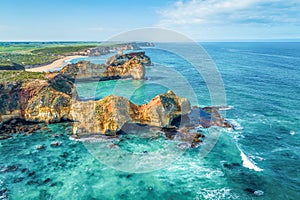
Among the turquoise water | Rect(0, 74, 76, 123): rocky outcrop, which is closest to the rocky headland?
Rect(0, 74, 76, 123): rocky outcrop

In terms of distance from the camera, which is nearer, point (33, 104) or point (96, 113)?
point (96, 113)

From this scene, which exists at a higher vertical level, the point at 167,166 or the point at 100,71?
the point at 100,71

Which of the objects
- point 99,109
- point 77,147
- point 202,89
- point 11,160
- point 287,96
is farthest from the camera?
point 202,89

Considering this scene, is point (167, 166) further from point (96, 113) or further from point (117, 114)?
point (96, 113)

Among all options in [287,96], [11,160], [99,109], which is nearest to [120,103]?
[99,109]

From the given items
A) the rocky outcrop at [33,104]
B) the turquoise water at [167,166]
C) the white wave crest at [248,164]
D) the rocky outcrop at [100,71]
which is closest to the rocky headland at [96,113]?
the rocky outcrop at [33,104]

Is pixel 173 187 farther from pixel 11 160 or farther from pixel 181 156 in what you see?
pixel 11 160

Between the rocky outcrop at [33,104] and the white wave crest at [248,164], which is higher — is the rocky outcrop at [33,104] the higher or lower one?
the higher one

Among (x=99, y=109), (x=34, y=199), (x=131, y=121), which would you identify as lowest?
(x=34, y=199)

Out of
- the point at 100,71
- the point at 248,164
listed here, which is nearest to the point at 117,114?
the point at 248,164

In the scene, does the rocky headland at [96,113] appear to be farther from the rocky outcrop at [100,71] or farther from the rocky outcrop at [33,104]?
the rocky outcrop at [100,71]

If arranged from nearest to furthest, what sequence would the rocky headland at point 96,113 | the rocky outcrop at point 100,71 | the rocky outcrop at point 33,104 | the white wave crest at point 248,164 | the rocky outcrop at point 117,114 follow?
1. the white wave crest at point 248,164
2. the rocky outcrop at point 117,114
3. the rocky headland at point 96,113
4. the rocky outcrop at point 33,104
5. the rocky outcrop at point 100,71
